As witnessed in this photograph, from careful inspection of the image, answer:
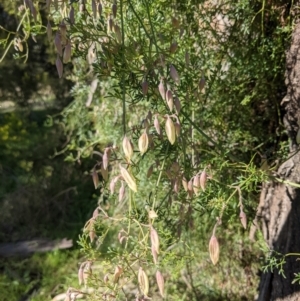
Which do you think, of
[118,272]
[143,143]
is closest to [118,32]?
[143,143]

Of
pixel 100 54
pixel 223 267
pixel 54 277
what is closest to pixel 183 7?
pixel 100 54

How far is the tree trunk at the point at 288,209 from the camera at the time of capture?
5.53 feet

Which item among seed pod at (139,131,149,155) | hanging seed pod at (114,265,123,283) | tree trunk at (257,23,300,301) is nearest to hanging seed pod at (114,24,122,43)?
seed pod at (139,131,149,155)

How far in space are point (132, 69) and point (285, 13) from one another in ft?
3.06

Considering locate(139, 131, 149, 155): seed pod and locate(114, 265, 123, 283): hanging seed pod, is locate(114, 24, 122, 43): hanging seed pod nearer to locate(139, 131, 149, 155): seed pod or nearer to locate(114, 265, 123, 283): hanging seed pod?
locate(139, 131, 149, 155): seed pod

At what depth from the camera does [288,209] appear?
73.9 inches

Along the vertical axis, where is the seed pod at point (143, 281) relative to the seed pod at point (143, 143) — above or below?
below

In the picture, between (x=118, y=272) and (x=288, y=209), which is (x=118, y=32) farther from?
(x=288, y=209)

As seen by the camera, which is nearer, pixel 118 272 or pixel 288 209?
pixel 118 272

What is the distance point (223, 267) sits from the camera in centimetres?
267

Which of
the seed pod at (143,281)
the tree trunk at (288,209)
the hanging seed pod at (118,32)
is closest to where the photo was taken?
the seed pod at (143,281)

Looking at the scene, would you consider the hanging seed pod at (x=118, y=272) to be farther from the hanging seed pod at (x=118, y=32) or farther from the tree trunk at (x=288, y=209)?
the tree trunk at (x=288, y=209)

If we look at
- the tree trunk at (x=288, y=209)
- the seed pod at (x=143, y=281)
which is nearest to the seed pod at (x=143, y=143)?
the seed pod at (x=143, y=281)

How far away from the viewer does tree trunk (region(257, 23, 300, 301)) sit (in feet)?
5.53
